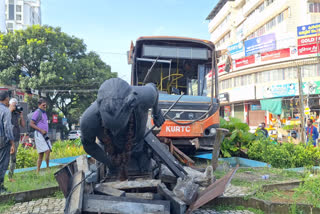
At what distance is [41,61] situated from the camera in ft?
71.6

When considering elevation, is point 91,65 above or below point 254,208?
above

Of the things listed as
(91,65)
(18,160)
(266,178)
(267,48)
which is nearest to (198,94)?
(266,178)

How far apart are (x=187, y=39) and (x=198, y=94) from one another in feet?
4.97

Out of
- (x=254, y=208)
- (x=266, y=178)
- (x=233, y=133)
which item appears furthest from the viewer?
(x=233, y=133)

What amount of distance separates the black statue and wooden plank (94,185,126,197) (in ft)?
0.98

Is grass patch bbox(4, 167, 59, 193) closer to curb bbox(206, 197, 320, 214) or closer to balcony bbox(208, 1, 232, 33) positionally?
curb bbox(206, 197, 320, 214)

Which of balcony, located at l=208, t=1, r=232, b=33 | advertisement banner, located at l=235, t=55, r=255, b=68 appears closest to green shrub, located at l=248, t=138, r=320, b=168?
advertisement banner, located at l=235, t=55, r=255, b=68

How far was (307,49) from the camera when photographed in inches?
850

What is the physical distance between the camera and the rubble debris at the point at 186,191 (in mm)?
2850

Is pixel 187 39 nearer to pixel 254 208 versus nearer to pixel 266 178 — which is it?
pixel 266 178

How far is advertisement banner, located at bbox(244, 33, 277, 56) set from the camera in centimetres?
2353

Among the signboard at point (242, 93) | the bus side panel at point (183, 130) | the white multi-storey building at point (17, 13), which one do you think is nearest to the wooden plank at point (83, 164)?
the bus side panel at point (183, 130)

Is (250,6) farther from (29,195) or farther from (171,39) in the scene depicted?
(29,195)

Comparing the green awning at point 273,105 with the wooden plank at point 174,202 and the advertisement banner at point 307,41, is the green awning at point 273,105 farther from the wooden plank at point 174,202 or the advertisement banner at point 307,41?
the wooden plank at point 174,202
